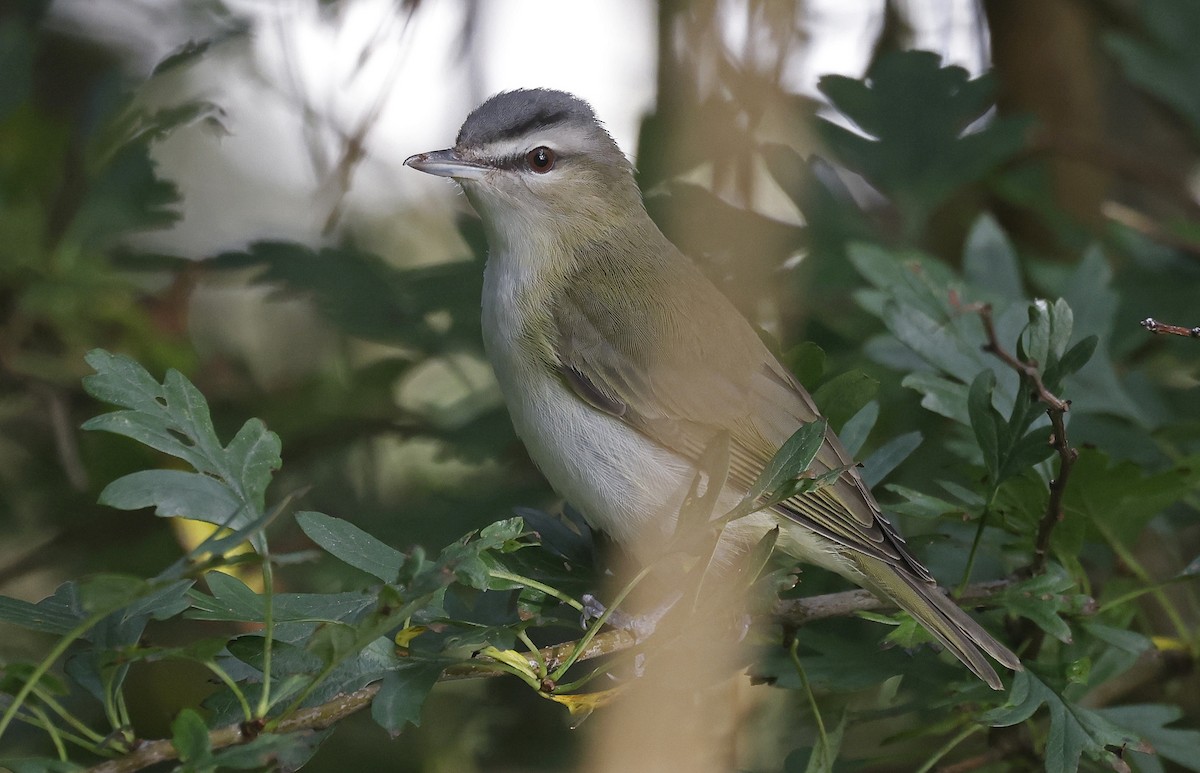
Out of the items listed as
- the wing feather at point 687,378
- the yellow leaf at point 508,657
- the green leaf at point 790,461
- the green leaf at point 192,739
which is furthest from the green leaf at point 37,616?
the wing feather at point 687,378

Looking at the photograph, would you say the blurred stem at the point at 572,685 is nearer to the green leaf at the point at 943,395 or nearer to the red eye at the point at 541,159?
the green leaf at the point at 943,395

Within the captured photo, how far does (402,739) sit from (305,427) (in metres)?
0.91

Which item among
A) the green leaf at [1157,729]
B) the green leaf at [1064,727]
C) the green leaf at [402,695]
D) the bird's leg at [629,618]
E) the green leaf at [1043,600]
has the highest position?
the green leaf at [402,695]

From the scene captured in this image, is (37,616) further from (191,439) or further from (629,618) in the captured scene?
(629,618)

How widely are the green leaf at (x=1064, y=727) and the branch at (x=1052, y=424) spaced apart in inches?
8.9

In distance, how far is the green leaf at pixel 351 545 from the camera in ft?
5.24

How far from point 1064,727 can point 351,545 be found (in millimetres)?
1138

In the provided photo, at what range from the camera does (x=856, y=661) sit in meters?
2.07

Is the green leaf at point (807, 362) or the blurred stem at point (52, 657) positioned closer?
the blurred stem at point (52, 657)

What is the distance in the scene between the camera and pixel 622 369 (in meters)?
2.57

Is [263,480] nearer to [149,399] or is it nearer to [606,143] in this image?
[149,399]

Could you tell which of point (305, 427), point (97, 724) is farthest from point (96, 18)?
point (97, 724)

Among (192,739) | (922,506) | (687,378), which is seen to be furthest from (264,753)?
(687,378)

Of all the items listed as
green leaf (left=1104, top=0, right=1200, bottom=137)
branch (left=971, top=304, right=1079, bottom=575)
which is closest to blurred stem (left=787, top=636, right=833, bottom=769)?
branch (left=971, top=304, right=1079, bottom=575)
